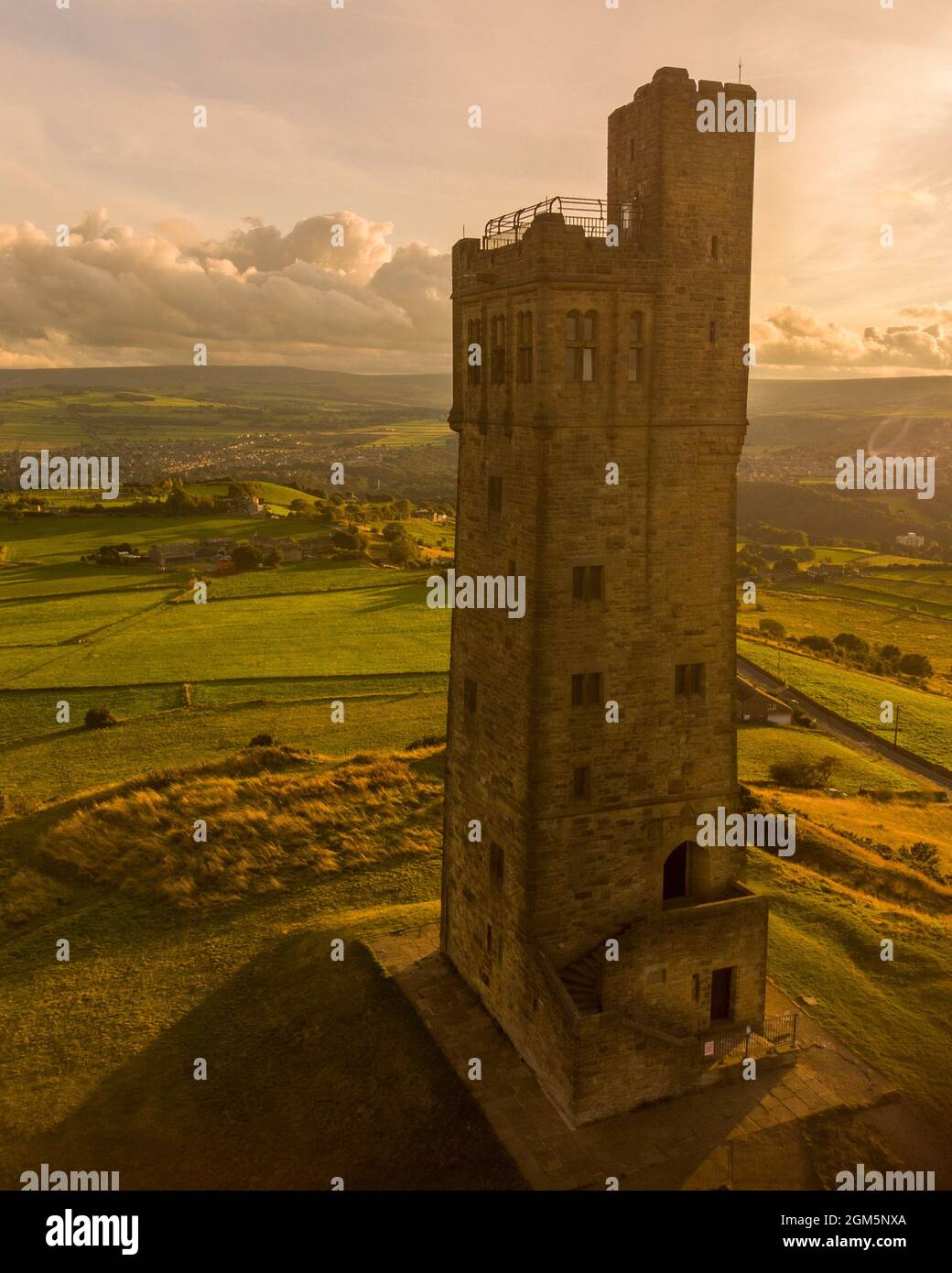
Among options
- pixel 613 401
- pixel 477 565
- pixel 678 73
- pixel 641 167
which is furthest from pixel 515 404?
pixel 678 73

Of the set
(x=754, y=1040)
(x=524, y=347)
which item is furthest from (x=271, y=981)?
(x=524, y=347)

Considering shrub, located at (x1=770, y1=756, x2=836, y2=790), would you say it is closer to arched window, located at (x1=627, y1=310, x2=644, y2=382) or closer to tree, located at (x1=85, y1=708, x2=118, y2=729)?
arched window, located at (x1=627, y1=310, x2=644, y2=382)

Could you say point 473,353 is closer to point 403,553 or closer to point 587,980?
point 587,980

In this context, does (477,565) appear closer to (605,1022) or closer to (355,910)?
(605,1022)

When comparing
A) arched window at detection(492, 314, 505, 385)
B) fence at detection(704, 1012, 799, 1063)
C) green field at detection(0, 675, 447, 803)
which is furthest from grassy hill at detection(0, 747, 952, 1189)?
arched window at detection(492, 314, 505, 385)

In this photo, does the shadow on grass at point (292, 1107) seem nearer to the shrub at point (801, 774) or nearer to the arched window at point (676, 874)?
the arched window at point (676, 874)

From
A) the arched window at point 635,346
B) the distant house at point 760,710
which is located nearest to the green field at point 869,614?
the distant house at point 760,710
